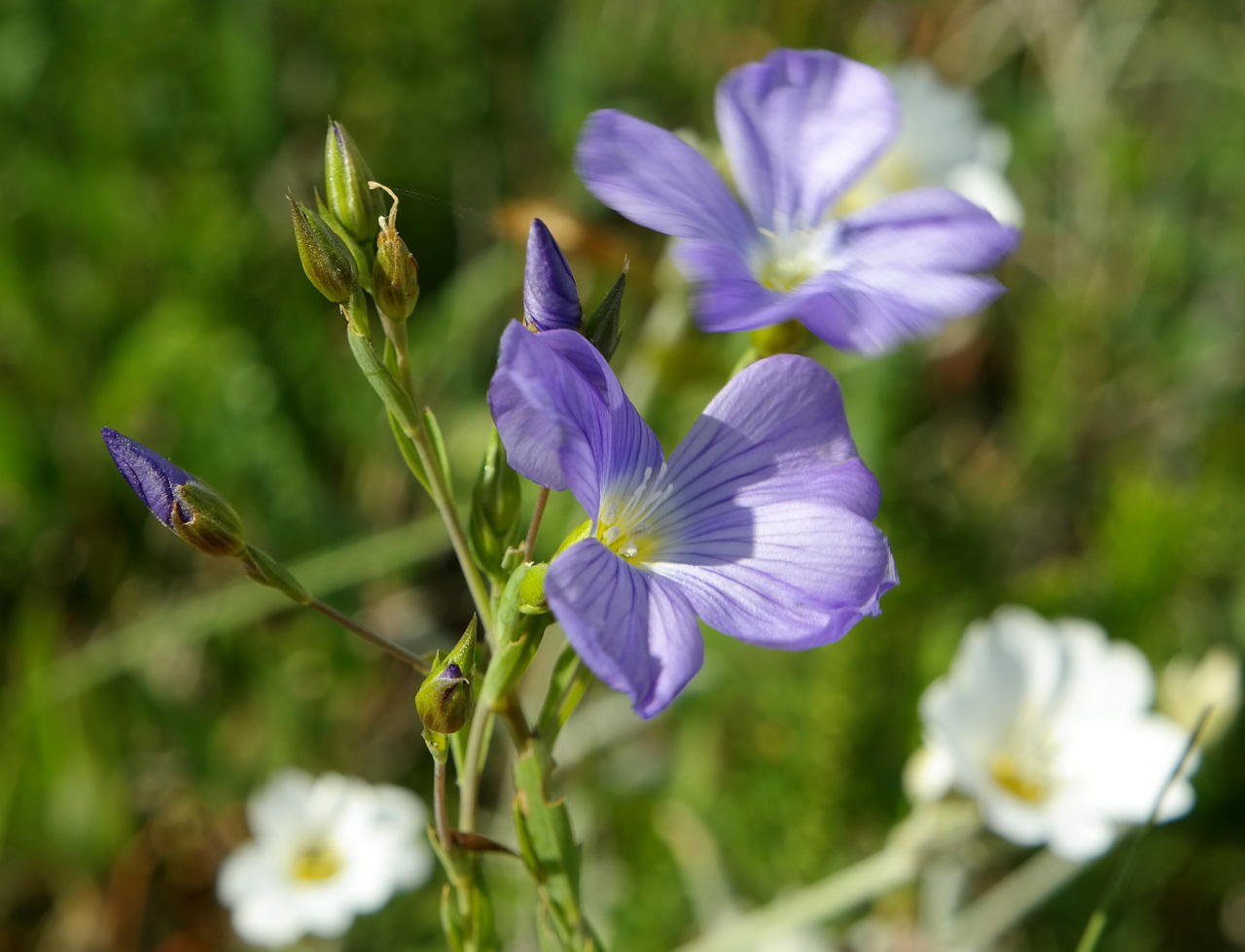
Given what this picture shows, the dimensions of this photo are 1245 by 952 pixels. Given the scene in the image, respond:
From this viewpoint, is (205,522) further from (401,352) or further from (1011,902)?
(1011,902)

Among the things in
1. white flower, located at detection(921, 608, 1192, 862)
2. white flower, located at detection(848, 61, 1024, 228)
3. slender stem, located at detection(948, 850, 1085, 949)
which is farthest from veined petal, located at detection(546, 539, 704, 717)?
white flower, located at detection(848, 61, 1024, 228)

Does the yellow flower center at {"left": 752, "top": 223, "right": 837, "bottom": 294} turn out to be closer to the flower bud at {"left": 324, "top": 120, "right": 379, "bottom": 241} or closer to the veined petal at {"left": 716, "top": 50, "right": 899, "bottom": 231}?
the veined petal at {"left": 716, "top": 50, "right": 899, "bottom": 231}

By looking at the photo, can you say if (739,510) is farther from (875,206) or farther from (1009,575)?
(1009,575)

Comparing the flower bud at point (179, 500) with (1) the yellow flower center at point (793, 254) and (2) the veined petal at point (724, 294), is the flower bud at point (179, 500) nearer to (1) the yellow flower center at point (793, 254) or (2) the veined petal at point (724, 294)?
(2) the veined petal at point (724, 294)

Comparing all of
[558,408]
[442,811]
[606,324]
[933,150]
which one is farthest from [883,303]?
[933,150]

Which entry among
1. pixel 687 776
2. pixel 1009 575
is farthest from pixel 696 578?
pixel 1009 575
